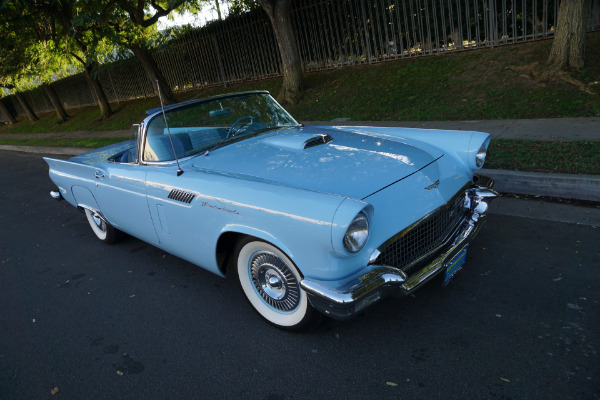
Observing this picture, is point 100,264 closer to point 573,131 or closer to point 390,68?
point 573,131

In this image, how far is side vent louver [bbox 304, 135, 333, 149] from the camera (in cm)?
329

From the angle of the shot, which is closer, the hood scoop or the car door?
the hood scoop

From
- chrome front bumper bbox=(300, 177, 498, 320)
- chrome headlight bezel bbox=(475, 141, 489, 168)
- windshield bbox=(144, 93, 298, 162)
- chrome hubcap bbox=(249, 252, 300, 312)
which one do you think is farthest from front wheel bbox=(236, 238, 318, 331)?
chrome headlight bezel bbox=(475, 141, 489, 168)

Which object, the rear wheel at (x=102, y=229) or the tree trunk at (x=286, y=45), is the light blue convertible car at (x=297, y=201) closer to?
the rear wheel at (x=102, y=229)

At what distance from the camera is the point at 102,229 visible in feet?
15.7

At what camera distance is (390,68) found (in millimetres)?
10703

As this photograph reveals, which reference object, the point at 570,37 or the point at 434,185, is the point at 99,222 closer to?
the point at 434,185

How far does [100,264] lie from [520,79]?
25.7 feet

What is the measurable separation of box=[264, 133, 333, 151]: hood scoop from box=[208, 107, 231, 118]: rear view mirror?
1.92 ft

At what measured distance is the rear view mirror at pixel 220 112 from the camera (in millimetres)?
3805

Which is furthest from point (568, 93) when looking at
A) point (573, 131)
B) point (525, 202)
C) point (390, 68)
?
point (390, 68)

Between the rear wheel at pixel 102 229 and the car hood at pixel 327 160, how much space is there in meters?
1.91

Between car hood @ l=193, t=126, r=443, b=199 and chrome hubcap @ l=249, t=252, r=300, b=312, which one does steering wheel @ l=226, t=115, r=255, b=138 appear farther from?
chrome hubcap @ l=249, t=252, r=300, b=312

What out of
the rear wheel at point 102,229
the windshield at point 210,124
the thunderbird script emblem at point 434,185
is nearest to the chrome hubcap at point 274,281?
the thunderbird script emblem at point 434,185
